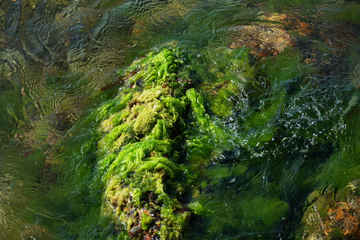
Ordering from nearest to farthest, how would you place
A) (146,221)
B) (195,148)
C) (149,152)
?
(146,221) → (149,152) → (195,148)

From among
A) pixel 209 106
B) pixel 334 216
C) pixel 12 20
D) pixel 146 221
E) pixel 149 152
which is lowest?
pixel 334 216

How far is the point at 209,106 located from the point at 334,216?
219 cm

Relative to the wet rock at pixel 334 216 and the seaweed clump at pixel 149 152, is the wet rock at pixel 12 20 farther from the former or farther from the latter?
the wet rock at pixel 334 216

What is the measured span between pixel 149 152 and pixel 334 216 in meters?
2.28

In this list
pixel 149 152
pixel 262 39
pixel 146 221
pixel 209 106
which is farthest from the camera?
pixel 262 39

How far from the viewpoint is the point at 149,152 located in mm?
3320

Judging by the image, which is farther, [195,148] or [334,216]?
[195,148]

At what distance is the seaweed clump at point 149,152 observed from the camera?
2.66 m

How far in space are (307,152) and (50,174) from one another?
3.67m

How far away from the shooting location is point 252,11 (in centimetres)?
611

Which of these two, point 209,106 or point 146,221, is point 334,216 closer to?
point 146,221

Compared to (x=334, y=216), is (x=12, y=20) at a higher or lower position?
higher

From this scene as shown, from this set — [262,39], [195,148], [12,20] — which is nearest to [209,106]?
[195,148]

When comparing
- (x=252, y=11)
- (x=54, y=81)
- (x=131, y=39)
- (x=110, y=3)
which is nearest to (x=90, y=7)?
(x=110, y=3)
